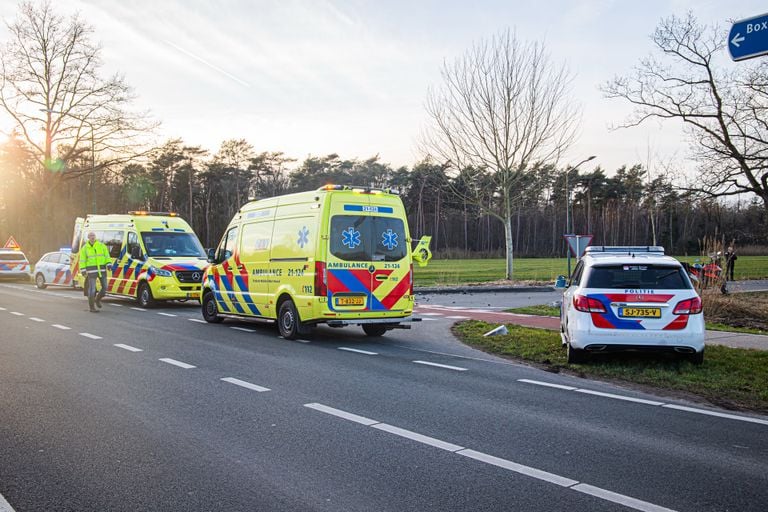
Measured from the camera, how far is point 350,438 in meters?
5.31

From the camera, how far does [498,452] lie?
16.3 feet

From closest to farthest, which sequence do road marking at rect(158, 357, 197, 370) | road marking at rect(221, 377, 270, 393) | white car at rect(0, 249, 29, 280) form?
road marking at rect(221, 377, 270, 393), road marking at rect(158, 357, 197, 370), white car at rect(0, 249, 29, 280)

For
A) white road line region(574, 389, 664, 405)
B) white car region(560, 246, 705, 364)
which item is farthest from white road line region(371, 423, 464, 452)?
white car region(560, 246, 705, 364)

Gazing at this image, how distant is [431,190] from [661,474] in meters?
85.8

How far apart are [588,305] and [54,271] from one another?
23686 mm

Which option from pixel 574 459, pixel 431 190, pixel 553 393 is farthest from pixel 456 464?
pixel 431 190

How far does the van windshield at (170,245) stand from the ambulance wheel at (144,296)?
928 mm

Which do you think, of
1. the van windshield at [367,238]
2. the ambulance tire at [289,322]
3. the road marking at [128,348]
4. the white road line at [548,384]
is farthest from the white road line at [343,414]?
the ambulance tire at [289,322]

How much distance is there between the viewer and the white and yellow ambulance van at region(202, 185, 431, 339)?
36.2ft

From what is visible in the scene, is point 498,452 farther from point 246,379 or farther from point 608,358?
point 608,358

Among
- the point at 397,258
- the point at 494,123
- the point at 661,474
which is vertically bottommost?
the point at 661,474

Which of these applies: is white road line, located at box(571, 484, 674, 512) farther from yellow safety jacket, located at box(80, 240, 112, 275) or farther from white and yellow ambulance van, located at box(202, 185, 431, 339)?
yellow safety jacket, located at box(80, 240, 112, 275)

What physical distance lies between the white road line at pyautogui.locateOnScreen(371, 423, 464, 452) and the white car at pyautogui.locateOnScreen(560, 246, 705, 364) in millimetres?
3957

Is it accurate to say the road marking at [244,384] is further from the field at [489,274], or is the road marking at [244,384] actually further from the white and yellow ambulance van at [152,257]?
the field at [489,274]
